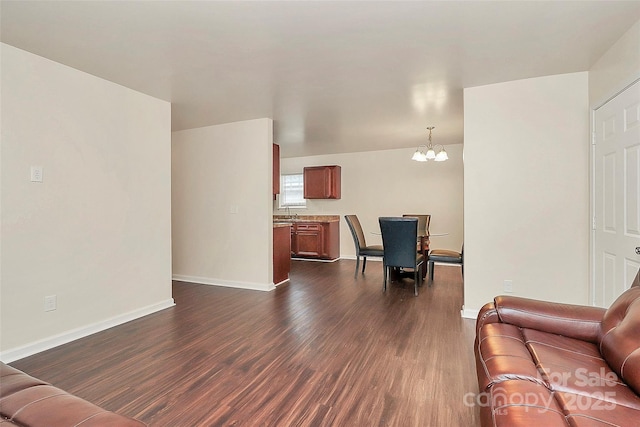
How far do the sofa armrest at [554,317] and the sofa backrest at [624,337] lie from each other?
0.24ft

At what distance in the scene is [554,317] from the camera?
165cm

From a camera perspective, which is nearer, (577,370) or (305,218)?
(577,370)

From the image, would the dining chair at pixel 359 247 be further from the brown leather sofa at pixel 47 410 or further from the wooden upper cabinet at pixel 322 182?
the brown leather sofa at pixel 47 410

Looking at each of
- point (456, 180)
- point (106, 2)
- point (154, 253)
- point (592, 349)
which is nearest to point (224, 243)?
point (154, 253)

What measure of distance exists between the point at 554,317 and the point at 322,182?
18.0 feet

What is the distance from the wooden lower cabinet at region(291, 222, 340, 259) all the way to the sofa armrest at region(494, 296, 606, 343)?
4.70m

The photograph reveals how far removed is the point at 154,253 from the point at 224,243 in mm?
1135

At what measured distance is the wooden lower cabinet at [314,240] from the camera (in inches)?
253

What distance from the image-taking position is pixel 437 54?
2.43m

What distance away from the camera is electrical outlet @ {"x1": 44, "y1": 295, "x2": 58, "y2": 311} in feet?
8.09

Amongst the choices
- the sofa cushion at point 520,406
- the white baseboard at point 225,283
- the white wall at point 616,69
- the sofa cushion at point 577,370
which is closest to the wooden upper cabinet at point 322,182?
the white baseboard at point 225,283

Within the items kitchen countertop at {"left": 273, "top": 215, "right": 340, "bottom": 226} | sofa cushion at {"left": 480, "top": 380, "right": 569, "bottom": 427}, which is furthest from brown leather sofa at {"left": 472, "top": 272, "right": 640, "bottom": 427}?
kitchen countertop at {"left": 273, "top": 215, "right": 340, "bottom": 226}

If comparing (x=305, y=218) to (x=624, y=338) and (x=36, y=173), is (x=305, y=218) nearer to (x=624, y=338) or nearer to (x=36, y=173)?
(x=36, y=173)

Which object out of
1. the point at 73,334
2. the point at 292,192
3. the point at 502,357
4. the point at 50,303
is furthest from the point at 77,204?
the point at 292,192
